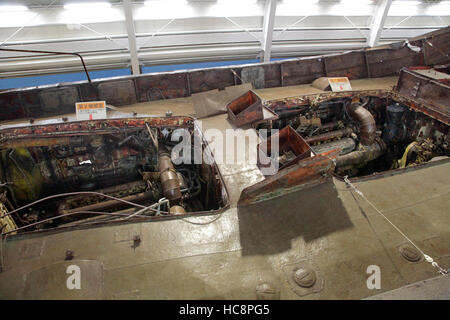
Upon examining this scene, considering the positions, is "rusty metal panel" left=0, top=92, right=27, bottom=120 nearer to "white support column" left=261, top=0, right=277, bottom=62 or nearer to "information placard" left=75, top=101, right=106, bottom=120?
"information placard" left=75, top=101, right=106, bottom=120

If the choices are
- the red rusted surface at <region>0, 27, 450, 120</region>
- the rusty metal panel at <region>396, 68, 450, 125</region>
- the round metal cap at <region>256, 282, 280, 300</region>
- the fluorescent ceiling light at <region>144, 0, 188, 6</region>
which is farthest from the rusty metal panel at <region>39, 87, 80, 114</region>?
the rusty metal panel at <region>396, 68, 450, 125</region>

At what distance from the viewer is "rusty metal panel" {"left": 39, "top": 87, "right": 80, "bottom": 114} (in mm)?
5180

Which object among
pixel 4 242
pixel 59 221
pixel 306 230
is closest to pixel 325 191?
pixel 306 230

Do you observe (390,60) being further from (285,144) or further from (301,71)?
(285,144)

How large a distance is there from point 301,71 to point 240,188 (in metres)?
4.08

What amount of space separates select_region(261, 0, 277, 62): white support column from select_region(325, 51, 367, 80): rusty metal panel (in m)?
3.03

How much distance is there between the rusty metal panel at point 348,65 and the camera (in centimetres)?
652

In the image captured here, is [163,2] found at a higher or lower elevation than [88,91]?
higher

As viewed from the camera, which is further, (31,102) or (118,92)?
(118,92)

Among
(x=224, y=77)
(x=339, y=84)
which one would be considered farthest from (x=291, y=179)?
(x=224, y=77)

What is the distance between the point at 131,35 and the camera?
7.79 meters

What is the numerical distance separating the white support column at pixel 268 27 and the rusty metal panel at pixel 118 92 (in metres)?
5.12

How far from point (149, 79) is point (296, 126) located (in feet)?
9.87
